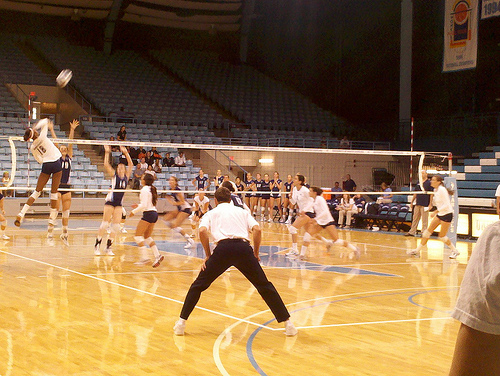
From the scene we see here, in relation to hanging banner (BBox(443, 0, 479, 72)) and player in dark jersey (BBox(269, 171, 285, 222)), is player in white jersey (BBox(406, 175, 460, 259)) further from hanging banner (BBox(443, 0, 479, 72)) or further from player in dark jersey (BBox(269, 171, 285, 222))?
hanging banner (BBox(443, 0, 479, 72))

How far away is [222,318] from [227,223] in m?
1.41

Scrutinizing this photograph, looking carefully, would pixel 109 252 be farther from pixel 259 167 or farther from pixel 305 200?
pixel 259 167

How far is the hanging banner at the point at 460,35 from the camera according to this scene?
2315 centimetres

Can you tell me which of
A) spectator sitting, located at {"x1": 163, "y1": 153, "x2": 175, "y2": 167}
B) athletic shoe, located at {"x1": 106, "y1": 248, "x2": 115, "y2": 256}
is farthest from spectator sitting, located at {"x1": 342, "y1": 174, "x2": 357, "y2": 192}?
athletic shoe, located at {"x1": 106, "y1": 248, "x2": 115, "y2": 256}

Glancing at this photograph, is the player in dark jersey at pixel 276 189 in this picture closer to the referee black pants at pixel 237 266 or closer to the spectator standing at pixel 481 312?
the referee black pants at pixel 237 266

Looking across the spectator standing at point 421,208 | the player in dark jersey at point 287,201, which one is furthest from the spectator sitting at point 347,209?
the spectator standing at point 421,208

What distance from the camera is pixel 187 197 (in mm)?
22844

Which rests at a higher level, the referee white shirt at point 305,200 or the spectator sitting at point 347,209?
the referee white shirt at point 305,200

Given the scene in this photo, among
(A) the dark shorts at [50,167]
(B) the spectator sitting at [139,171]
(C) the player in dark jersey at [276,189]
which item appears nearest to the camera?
(A) the dark shorts at [50,167]

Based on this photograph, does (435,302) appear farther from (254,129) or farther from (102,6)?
(102,6)

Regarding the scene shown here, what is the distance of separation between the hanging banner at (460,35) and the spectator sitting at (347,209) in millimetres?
6859

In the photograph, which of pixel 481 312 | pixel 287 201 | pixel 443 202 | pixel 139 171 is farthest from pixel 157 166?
pixel 481 312

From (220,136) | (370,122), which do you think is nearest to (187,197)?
(220,136)

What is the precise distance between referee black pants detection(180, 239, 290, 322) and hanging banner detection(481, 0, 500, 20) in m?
20.2
